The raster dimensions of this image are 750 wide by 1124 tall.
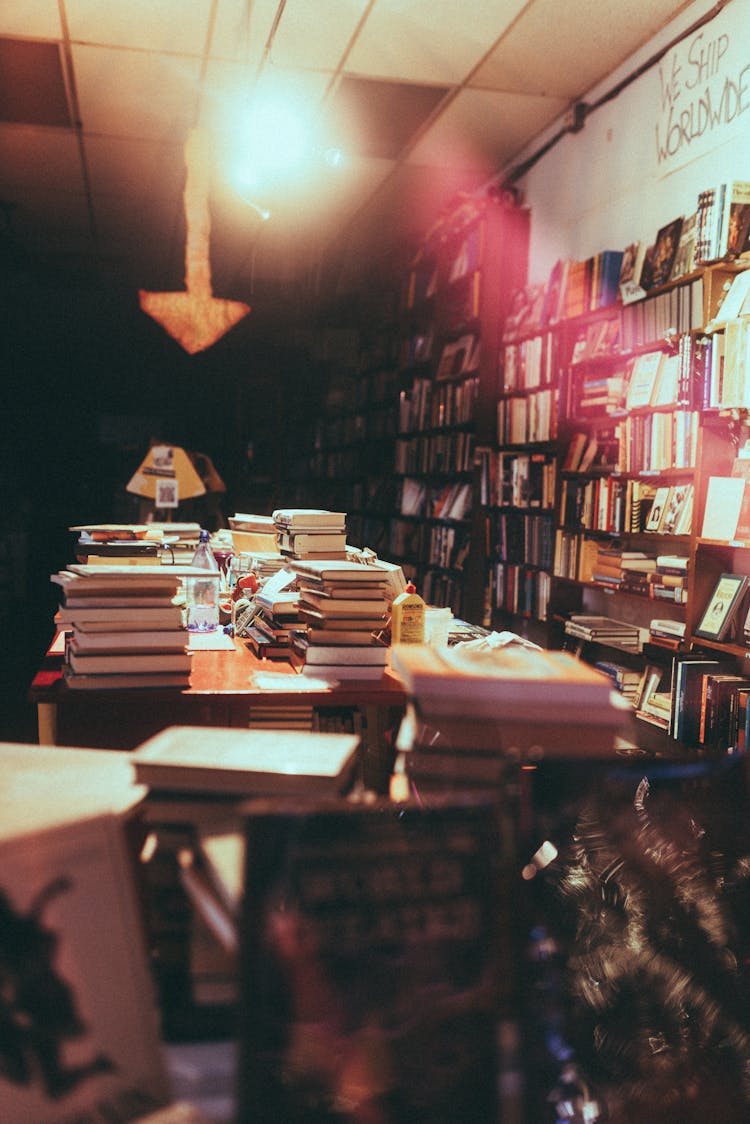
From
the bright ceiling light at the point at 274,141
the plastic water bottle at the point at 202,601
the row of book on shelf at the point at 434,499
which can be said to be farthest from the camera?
the row of book on shelf at the point at 434,499

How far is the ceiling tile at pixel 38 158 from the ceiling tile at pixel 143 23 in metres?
1.48

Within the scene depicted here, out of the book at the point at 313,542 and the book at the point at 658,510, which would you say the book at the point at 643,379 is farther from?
the book at the point at 313,542

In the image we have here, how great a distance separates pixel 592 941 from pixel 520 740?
24 cm

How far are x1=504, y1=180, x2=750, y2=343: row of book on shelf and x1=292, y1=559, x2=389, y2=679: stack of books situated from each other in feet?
6.76

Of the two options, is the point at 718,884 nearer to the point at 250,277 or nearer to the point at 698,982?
the point at 698,982

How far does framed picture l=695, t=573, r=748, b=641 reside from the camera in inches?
140

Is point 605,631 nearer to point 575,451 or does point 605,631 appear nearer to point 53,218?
point 575,451

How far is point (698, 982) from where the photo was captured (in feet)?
3.51

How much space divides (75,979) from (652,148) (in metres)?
4.55

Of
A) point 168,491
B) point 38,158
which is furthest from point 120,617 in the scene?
point 38,158

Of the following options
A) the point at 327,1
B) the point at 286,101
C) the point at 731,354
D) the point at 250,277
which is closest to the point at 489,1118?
the point at 731,354

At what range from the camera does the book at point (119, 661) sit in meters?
2.21

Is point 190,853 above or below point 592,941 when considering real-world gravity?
above

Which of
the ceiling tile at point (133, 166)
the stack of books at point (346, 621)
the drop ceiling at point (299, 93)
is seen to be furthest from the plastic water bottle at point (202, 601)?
the ceiling tile at point (133, 166)
